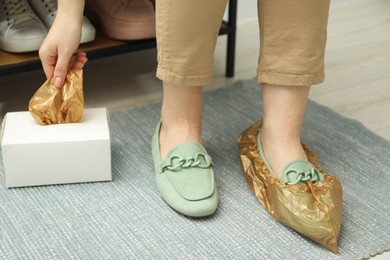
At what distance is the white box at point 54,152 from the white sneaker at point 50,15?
1.01 ft

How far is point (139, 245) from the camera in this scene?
99 centimetres

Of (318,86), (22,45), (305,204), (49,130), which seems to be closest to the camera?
(305,204)

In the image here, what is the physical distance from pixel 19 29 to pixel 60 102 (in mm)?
289

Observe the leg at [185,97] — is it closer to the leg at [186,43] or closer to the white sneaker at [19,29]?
the leg at [186,43]

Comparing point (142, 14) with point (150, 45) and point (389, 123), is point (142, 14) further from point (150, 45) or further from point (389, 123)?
point (389, 123)

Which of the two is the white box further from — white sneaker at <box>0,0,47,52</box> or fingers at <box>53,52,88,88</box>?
white sneaker at <box>0,0,47,52</box>

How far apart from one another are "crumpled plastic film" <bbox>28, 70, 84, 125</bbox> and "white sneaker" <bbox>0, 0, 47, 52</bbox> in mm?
234

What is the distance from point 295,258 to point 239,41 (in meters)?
0.98

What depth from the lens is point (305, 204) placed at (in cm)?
101

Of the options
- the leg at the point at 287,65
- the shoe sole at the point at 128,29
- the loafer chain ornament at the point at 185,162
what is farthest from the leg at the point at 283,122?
the shoe sole at the point at 128,29

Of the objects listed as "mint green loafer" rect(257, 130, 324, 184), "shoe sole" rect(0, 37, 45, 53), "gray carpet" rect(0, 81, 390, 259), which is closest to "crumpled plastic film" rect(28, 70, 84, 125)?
"gray carpet" rect(0, 81, 390, 259)

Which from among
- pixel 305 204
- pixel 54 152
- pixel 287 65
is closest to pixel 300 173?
pixel 305 204

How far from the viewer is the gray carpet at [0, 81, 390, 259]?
0.99 meters

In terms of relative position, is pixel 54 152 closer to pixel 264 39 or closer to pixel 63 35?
pixel 63 35
